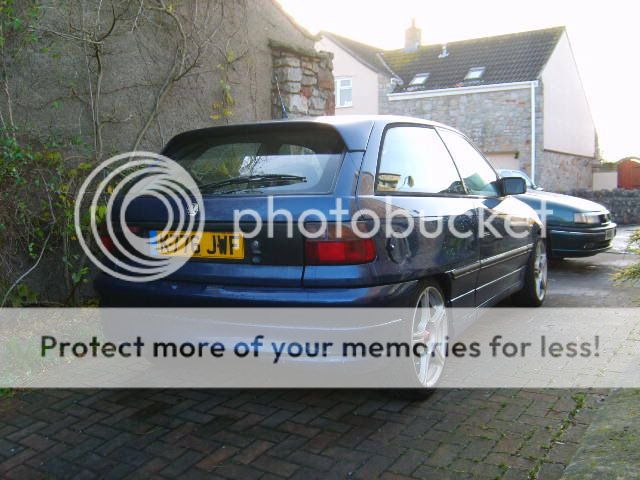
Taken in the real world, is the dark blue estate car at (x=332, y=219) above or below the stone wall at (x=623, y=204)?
above

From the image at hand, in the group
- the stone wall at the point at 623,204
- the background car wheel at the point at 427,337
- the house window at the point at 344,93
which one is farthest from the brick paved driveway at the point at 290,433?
the house window at the point at 344,93

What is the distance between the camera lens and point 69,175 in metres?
4.91

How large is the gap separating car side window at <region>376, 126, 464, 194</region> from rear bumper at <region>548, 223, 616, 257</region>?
170 inches

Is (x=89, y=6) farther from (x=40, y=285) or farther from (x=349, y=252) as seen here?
(x=349, y=252)

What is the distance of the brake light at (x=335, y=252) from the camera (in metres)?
3.08

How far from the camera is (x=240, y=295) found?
10.5 ft

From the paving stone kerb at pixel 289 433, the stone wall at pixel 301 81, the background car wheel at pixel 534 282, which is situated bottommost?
the paving stone kerb at pixel 289 433

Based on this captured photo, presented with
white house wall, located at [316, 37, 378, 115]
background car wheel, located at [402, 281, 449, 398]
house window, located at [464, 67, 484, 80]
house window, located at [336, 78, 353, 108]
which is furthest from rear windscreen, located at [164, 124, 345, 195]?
house window, located at [336, 78, 353, 108]

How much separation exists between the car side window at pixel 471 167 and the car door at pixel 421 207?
0.17 meters

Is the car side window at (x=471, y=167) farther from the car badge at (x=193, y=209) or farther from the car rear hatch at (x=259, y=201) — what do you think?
the car badge at (x=193, y=209)

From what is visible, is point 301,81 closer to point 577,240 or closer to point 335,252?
point 577,240

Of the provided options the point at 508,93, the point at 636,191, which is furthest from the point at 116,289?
the point at 508,93

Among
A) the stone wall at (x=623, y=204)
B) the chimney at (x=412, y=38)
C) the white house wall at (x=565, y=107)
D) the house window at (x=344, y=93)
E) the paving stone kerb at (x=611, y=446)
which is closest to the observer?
the paving stone kerb at (x=611, y=446)

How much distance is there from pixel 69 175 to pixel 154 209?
1.81 meters
